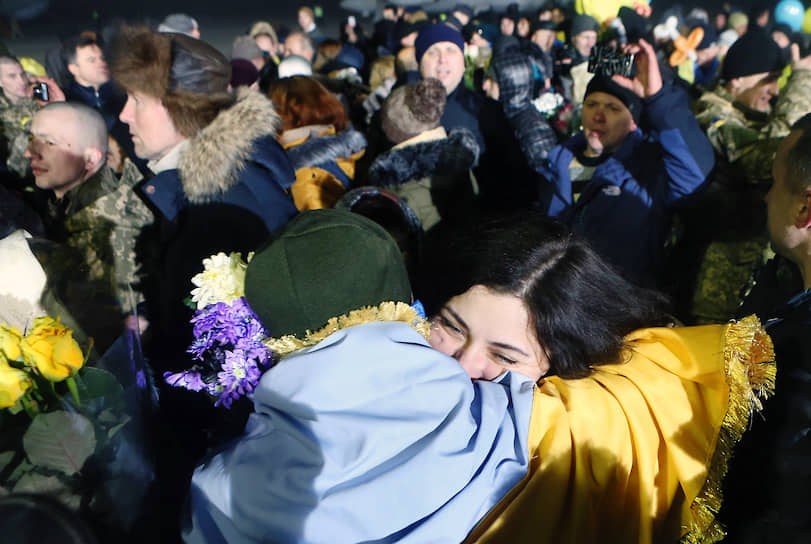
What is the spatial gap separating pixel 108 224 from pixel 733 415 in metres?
2.24

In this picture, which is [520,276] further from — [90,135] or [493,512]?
[90,135]

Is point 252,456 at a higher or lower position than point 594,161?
lower

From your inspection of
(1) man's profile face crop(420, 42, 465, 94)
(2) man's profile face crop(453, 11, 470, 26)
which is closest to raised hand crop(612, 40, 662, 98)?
(1) man's profile face crop(420, 42, 465, 94)

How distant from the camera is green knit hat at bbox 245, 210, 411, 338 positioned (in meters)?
1.25

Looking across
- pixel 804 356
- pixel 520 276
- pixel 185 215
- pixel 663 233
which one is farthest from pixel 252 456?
pixel 663 233

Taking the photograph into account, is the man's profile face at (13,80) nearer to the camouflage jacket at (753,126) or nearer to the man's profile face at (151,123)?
the man's profile face at (151,123)

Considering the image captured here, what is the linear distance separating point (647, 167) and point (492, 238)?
1385 mm

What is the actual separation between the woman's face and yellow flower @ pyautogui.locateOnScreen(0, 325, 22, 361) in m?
1.11

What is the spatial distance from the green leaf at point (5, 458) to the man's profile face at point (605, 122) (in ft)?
9.33

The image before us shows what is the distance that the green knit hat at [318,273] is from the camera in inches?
49.3

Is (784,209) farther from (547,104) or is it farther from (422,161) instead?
(547,104)

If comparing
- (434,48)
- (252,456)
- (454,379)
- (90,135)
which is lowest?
(252,456)

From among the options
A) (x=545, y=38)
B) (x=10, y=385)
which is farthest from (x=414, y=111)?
(x=545, y=38)

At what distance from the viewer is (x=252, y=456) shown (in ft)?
3.61
